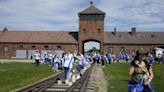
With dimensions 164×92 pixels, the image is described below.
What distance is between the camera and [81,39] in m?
84.4

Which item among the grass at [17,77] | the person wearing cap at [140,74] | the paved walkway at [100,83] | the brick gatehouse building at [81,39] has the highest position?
the brick gatehouse building at [81,39]

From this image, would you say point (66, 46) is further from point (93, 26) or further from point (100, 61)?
point (100, 61)

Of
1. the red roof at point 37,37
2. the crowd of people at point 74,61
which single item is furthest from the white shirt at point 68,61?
the red roof at point 37,37

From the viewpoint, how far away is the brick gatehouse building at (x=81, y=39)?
84.6 meters

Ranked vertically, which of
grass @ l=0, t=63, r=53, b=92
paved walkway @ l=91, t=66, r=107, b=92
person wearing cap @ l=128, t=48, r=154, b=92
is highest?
person wearing cap @ l=128, t=48, r=154, b=92

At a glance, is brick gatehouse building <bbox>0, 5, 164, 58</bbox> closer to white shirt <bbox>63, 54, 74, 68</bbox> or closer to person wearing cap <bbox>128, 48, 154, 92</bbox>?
white shirt <bbox>63, 54, 74, 68</bbox>

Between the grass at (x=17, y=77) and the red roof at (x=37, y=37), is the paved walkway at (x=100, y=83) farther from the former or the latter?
the red roof at (x=37, y=37)

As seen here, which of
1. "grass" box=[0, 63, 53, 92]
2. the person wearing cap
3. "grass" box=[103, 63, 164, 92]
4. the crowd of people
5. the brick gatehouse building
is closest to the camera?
the person wearing cap

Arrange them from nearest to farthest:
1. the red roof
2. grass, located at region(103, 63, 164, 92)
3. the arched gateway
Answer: grass, located at region(103, 63, 164, 92) → the arched gateway → the red roof

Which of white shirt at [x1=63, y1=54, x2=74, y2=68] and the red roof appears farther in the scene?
the red roof

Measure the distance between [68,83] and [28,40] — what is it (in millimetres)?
68612

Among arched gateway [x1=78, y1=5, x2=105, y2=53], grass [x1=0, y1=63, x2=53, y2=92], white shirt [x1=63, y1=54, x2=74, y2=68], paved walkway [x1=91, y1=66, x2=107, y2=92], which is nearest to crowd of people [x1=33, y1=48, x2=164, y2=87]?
white shirt [x1=63, y1=54, x2=74, y2=68]

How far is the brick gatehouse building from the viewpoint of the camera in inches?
3332

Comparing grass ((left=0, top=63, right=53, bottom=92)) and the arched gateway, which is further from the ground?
the arched gateway
